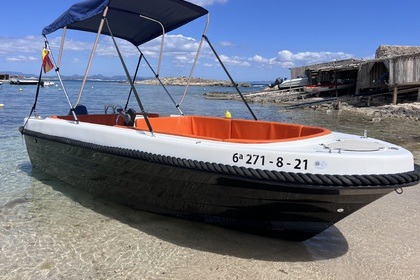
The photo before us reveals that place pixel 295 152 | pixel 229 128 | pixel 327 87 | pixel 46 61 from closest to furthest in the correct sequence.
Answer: pixel 295 152 < pixel 229 128 < pixel 46 61 < pixel 327 87

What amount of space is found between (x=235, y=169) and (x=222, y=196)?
1.60ft

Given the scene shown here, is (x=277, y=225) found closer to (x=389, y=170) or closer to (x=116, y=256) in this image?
(x=389, y=170)

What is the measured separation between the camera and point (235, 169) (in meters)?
3.79

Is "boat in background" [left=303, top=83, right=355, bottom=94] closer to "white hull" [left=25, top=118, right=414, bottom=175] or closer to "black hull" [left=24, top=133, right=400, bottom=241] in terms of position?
"white hull" [left=25, top=118, right=414, bottom=175]

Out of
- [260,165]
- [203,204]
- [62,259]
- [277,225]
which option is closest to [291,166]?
[260,165]

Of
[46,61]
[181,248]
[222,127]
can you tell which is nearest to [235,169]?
[181,248]

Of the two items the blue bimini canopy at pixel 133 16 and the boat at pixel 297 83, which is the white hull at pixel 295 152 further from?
the boat at pixel 297 83

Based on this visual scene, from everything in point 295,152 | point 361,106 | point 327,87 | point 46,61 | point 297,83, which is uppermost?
point 46,61

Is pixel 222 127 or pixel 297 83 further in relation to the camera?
pixel 297 83

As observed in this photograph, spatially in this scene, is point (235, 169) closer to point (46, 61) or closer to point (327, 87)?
point (46, 61)

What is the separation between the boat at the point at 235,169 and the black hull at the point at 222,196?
0.01 meters

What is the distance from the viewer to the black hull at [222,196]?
3.75 meters

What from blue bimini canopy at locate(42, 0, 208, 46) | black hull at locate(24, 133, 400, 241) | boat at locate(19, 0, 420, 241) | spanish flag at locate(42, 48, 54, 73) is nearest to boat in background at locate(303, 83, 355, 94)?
blue bimini canopy at locate(42, 0, 208, 46)

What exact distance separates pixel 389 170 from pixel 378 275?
1069 millimetres
